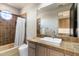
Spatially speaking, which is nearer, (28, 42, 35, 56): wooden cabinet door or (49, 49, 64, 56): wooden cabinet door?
(49, 49, 64, 56): wooden cabinet door

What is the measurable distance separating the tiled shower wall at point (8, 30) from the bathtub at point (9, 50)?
0.06 m

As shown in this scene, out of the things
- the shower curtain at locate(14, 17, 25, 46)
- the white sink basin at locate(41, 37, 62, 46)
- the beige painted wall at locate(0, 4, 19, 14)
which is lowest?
the white sink basin at locate(41, 37, 62, 46)

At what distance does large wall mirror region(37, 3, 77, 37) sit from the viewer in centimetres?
123

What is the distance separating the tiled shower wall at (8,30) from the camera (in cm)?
119

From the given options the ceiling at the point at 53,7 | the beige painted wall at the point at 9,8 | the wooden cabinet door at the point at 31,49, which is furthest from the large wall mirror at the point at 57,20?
the beige painted wall at the point at 9,8

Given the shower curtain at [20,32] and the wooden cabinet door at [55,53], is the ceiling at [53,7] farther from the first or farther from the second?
the wooden cabinet door at [55,53]

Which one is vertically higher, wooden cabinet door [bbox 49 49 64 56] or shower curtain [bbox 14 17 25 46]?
shower curtain [bbox 14 17 25 46]

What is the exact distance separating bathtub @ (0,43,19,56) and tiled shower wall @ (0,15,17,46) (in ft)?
0.19

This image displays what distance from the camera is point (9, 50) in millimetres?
1165

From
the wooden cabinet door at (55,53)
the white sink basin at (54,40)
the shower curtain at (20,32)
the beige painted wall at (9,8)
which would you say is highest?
the beige painted wall at (9,8)

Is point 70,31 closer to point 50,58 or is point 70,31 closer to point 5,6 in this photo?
point 50,58

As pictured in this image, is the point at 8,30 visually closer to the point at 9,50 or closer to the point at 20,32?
the point at 20,32

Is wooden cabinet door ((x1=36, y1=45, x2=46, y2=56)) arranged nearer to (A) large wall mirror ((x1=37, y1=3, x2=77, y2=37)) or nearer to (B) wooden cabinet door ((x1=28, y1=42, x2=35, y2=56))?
(B) wooden cabinet door ((x1=28, y1=42, x2=35, y2=56))

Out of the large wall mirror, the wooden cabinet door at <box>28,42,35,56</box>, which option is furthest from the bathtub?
the large wall mirror
